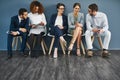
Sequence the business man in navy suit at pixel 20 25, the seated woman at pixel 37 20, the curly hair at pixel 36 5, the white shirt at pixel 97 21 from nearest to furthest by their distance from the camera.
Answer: the business man in navy suit at pixel 20 25 → the white shirt at pixel 97 21 → the seated woman at pixel 37 20 → the curly hair at pixel 36 5

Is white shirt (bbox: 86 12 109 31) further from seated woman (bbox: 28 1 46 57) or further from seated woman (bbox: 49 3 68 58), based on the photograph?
seated woman (bbox: 28 1 46 57)

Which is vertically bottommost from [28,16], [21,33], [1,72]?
[1,72]

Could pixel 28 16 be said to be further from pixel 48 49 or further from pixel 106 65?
pixel 106 65

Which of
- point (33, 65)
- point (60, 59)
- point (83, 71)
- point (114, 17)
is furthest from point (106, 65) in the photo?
point (114, 17)

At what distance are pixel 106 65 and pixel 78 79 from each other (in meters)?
1.15

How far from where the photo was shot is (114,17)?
6.55m

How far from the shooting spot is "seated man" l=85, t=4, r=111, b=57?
18.9ft

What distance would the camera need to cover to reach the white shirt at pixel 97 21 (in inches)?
233

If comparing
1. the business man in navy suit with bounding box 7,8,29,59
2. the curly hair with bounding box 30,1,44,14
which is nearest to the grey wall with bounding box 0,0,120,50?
the curly hair with bounding box 30,1,44,14

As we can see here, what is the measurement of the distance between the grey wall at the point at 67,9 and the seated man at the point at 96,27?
598 mm

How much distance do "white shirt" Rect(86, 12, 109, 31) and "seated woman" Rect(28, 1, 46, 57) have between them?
1098 mm

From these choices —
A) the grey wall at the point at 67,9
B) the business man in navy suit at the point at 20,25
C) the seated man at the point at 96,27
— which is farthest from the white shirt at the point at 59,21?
the business man in navy suit at the point at 20,25

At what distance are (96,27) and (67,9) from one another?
0.98 metres

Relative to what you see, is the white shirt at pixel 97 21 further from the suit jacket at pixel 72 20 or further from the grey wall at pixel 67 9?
the grey wall at pixel 67 9
